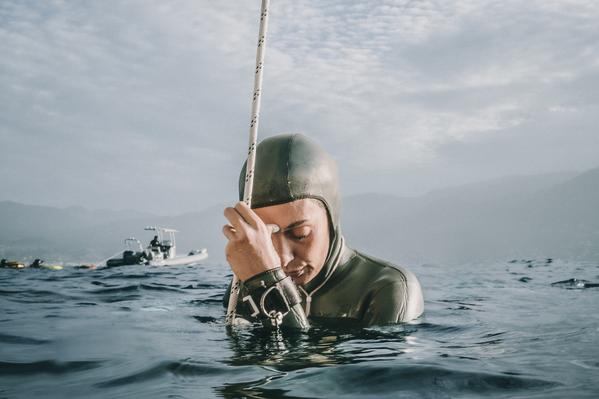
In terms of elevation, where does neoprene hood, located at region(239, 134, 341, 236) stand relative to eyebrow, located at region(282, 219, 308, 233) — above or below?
above

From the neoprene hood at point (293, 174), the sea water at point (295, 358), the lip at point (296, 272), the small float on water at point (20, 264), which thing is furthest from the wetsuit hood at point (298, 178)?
the small float on water at point (20, 264)

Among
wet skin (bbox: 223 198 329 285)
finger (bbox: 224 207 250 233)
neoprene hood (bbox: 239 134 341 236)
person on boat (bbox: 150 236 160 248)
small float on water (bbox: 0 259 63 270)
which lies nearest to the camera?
finger (bbox: 224 207 250 233)

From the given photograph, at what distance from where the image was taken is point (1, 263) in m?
19.8

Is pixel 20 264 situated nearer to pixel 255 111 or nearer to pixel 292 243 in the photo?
pixel 292 243

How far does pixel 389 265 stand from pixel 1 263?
62.0ft

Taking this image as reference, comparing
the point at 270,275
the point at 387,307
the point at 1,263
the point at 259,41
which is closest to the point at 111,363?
the point at 270,275

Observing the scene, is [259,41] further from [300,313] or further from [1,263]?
[1,263]

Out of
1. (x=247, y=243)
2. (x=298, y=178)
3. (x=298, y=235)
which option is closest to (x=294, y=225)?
(x=298, y=235)

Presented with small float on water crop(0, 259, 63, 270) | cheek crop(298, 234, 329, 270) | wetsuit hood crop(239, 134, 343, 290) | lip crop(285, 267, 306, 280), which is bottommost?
small float on water crop(0, 259, 63, 270)

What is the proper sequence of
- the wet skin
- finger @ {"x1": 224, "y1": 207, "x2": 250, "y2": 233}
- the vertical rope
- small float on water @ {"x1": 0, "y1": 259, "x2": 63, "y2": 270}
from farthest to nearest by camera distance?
small float on water @ {"x1": 0, "y1": 259, "x2": 63, "y2": 270} → the vertical rope → the wet skin → finger @ {"x1": 224, "y1": 207, "x2": 250, "y2": 233}

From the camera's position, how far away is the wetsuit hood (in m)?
4.20

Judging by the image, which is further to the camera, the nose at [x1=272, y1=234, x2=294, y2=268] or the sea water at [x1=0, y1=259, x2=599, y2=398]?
the nose at [x1=272, y1=234, x2=294, y2=268]

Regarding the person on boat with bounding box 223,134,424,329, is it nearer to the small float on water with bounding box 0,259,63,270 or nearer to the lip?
the lip

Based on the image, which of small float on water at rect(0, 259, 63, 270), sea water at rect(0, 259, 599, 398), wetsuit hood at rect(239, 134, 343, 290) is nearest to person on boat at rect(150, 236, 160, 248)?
small float on water at rect(0, 259, 63, 270)
